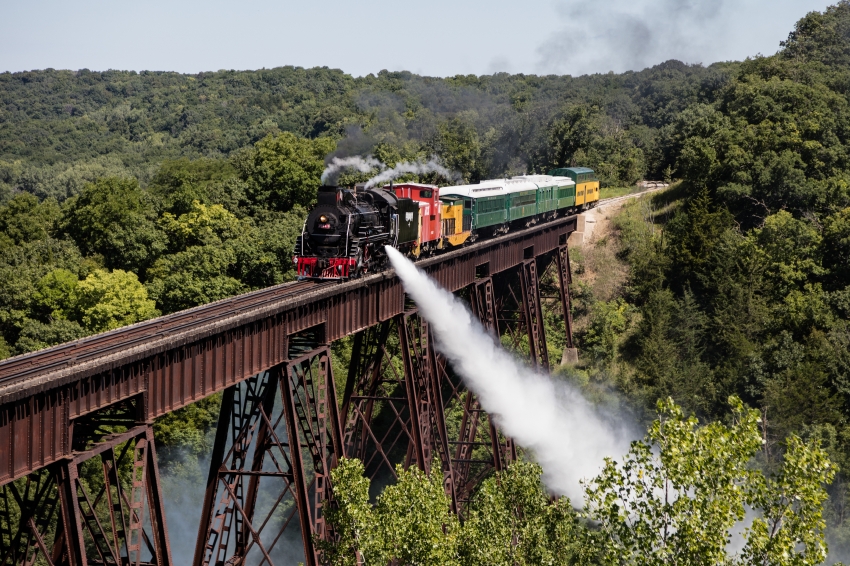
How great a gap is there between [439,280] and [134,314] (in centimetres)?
2547

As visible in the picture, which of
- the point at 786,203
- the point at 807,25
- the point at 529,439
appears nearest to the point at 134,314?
the point at 529,439

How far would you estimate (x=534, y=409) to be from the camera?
156 feet

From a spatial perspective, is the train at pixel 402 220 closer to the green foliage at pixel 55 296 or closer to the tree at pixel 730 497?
the tree at pixel 730 497

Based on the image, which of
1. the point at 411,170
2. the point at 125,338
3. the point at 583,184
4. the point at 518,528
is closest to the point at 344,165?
the point at 411,170

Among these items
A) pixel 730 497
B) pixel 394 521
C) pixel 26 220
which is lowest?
pixel 394 521

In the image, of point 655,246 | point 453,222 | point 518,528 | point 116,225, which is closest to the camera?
point 518,528

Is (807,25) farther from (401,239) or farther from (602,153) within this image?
(401,239)

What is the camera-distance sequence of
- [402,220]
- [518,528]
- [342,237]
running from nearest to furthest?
[518,528]
[342,237]
[402,220]

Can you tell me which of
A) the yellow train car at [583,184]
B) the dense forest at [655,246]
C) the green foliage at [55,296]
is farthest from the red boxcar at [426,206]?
the green foliage at [55,296]

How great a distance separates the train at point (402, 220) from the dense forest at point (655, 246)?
1078cm

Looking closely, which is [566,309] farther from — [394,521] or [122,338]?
[122,338]

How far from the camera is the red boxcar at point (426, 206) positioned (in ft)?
121

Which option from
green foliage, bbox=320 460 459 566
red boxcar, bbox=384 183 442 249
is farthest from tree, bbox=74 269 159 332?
green foliage, bbox=320 460 459 566

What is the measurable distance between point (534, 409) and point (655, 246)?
20.7m
